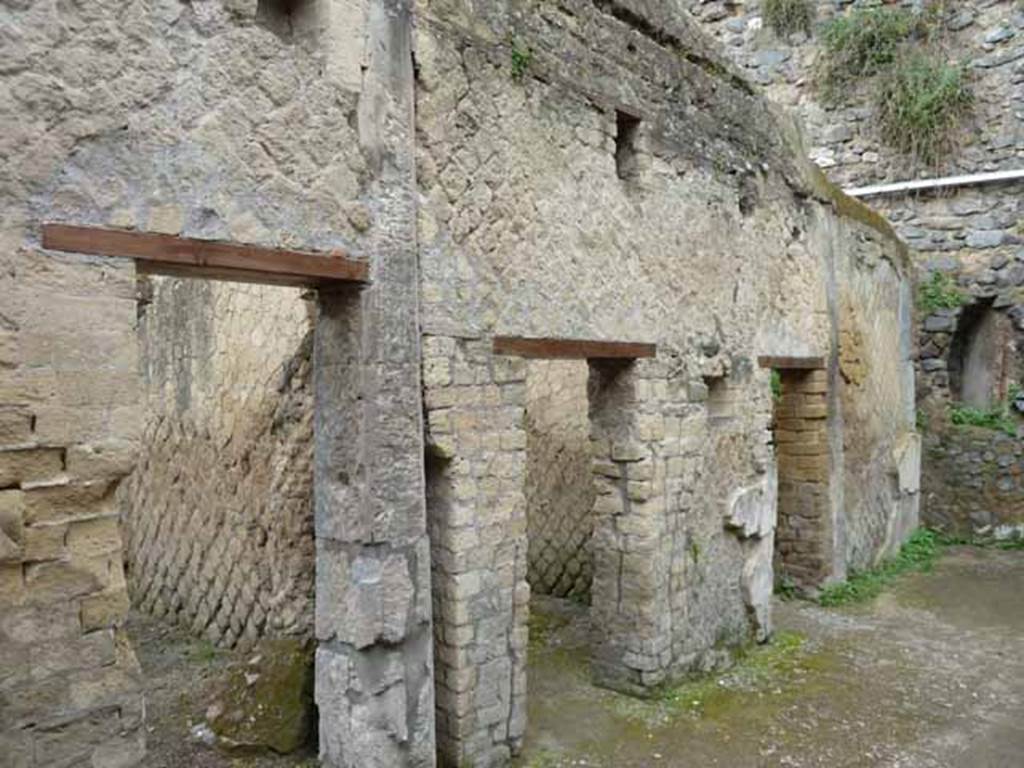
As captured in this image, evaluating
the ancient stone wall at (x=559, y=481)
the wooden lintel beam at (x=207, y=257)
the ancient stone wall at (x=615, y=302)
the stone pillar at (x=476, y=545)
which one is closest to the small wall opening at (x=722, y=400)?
the ancient stone wall at (x=615, y=302)

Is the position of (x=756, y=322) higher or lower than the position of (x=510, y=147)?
lower

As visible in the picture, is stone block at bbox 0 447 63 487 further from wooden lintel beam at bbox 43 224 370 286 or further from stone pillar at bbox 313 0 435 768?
stone pillar at bbox 313 0 435 768

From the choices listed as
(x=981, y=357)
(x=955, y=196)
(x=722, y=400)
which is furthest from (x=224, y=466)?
(x=981, y=357)

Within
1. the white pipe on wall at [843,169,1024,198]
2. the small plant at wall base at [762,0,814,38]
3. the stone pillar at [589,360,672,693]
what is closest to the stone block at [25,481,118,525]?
the stone pillar at [589,360,672,693]

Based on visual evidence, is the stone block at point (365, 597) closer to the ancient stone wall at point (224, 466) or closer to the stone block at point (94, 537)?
the ancient stone wall at point (224, 466)

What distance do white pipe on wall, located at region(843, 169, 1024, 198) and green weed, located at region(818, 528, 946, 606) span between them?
4053mm

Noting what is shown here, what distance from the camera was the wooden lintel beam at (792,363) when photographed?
645cm

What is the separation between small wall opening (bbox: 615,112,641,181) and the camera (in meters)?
5.05

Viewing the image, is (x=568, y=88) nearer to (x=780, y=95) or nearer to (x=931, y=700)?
(x=931, y=700)

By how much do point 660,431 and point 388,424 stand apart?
2.17 metres

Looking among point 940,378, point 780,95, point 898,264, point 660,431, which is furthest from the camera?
point 780,95

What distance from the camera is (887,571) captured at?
8617 millimetres

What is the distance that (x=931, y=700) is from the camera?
5.39 m

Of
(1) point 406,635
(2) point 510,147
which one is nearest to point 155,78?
(2) point 510,147
